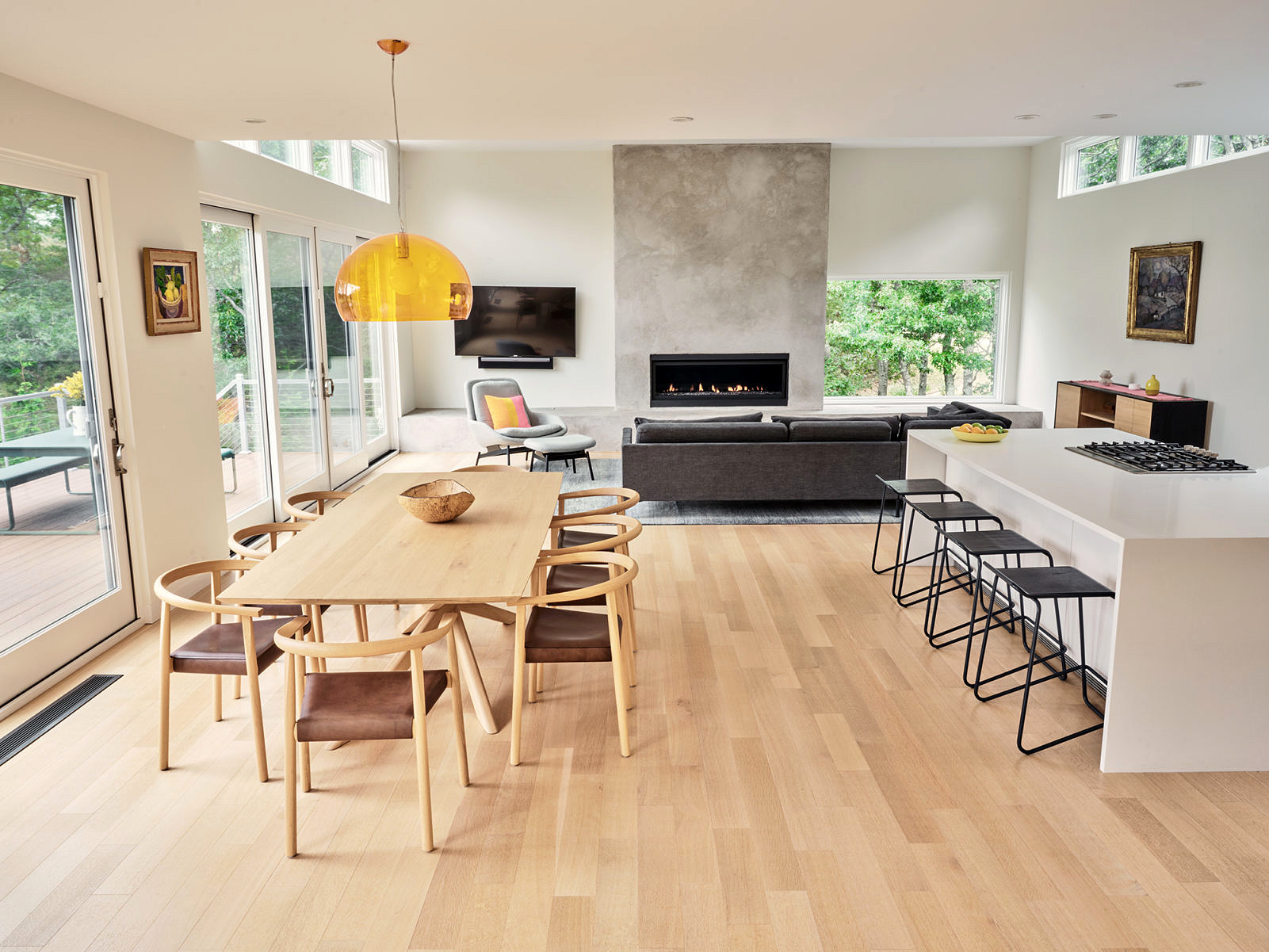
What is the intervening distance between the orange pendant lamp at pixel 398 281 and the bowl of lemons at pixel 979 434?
2939mm

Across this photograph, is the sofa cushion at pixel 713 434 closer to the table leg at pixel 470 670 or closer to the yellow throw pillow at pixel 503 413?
the yellow throw pillow at pixel 503 413

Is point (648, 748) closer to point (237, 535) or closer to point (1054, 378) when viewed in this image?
point (237, 535)

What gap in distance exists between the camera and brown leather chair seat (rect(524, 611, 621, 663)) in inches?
125

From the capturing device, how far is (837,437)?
6.34 meters

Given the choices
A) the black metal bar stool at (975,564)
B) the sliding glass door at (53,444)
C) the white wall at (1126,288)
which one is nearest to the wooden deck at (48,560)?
the sliding glass door at (53,444)

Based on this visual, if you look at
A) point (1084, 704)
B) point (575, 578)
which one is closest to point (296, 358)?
point (575, 578)

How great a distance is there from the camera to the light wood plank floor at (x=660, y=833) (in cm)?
232

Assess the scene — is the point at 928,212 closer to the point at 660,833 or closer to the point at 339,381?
the point at 339,381

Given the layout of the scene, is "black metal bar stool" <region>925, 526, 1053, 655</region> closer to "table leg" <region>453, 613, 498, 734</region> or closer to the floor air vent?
"table leg" <region>453, 613, 498, 734</region>

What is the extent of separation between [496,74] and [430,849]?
2.80m

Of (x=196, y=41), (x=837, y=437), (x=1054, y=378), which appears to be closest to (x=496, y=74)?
(x=196, y=41)

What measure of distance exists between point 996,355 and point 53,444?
9.00 metres

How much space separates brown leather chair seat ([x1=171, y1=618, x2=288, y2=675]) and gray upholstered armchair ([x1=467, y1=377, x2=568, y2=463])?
4.60 m

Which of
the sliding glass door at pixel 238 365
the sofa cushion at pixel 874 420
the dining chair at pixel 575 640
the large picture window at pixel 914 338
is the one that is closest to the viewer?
the dining chair at pixel 575 640
